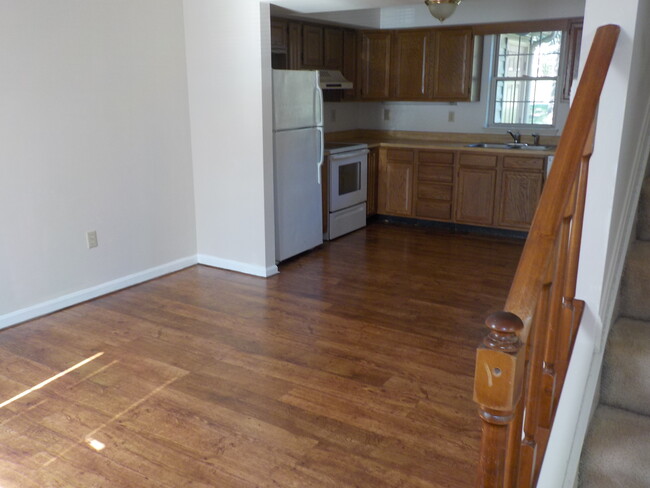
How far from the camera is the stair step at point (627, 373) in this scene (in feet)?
5.25

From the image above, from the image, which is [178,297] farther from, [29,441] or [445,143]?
[445,143]

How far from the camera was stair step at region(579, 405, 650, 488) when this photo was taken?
55.3 inches

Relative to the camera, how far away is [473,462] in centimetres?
221

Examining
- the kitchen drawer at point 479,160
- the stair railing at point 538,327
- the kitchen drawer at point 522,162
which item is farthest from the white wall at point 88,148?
the stair railing at point 538,327

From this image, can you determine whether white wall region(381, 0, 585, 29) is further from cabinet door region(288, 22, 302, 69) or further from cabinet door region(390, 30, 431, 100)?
cabinet door region(288, 22, 302, 69)

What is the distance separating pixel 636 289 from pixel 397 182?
4.30 meters

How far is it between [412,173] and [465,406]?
366 centimetres

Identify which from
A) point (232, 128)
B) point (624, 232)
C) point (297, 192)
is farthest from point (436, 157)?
point (624, 232)

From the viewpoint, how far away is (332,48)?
574cm

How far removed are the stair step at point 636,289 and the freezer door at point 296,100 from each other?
10.0 ft

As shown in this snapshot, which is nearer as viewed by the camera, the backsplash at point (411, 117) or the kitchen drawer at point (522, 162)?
the kitchen drawer at point (522, 162)

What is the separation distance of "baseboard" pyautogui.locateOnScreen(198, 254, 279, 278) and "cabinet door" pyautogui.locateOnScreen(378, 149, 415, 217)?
6.59 feet

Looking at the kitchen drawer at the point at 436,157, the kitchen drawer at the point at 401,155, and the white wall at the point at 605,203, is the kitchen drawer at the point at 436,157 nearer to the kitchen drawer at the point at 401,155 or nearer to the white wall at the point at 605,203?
the kitchen drawer at the point at 401,155

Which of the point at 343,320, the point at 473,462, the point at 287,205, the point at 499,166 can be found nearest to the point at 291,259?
the point at 287,205
